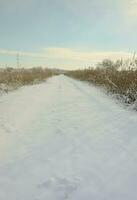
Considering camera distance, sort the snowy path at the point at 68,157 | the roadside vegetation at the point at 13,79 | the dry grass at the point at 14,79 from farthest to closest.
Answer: the dry grass at the point at 14,79 → the roadside vegetation at the point at 13,79 → the snowy path at the point at 68,157

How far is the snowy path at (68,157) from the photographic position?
221 cm

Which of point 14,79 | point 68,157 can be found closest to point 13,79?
point 14,79

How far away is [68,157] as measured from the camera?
2926 millimetres

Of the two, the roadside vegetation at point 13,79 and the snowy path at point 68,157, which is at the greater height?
the roadside vegetation at point 13,79

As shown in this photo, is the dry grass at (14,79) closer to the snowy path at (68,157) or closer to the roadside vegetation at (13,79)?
the roadside vegetation at (13,79)

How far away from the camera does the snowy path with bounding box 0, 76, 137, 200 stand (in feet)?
7.25

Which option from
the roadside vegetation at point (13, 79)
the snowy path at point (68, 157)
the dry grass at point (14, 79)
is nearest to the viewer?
the snowy path at point (68, 157)

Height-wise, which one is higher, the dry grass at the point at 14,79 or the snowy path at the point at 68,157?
the dry grass at the point at 14,79

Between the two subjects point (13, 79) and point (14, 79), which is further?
point (14, 79)

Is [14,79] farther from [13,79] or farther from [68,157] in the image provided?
[68,157]

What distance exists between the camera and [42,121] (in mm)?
4766

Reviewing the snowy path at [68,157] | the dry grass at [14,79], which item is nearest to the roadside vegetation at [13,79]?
the dry grass at [14,79]

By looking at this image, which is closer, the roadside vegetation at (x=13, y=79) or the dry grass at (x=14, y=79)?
the roadside vegetation at (x=13, y=79)

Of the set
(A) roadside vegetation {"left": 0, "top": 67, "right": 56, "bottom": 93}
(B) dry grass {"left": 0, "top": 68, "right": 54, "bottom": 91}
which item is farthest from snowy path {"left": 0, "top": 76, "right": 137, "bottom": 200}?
(B) dry grass {"left": 0, "top": 68, "right": 54, "bottom": 91}
